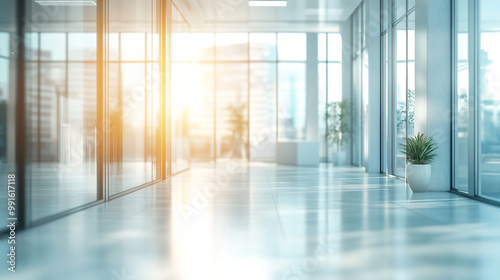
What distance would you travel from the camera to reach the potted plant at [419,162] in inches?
327

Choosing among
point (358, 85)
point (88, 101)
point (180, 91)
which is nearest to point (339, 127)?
point (358, 85)

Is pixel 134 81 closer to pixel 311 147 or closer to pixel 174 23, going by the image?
pixel 174 23

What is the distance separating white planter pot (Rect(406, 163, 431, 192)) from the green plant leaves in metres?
0.14

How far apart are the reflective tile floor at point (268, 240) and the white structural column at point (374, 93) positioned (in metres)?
5.61

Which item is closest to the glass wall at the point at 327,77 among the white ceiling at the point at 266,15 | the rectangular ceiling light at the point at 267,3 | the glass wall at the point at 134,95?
the white ceiling at the point at 266,15

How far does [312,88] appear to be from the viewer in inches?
730

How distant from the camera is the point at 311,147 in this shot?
54.0 ft

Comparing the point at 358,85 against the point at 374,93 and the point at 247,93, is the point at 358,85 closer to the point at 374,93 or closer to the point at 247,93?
the point at 374,93

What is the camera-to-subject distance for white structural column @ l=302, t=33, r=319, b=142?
18.5 meters

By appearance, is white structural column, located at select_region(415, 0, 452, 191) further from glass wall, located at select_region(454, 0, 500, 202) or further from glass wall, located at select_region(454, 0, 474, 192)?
glass wall, located at select_region(454, 0, 500, 202)

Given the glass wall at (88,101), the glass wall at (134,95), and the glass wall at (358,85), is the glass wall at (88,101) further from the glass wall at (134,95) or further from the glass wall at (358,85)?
the glass wall at (358,85)

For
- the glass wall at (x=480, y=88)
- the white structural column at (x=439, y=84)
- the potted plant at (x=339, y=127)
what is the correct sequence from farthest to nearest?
the potted plant at (x=339, y=127)
the white structural column at (x=439, y=84)
the glass wall at (x=480, y=88)

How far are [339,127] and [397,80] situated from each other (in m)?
5.39

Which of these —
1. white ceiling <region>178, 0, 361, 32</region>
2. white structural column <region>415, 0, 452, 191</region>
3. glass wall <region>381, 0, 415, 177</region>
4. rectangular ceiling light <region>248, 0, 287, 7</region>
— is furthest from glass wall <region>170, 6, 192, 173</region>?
white structural column <region>415, 0, 452, 191</region>
